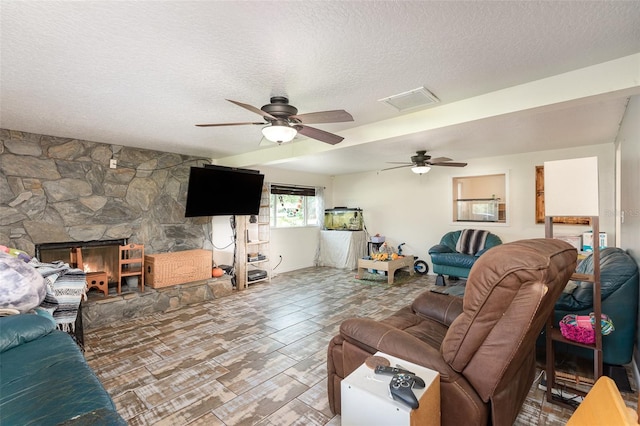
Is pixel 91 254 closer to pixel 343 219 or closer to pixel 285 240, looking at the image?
pixel 285 240

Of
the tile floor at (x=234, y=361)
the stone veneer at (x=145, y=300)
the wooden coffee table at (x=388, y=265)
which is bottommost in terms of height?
the tile floor at (x=234, y=361)

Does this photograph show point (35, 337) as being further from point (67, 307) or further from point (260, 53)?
point (260, 53)

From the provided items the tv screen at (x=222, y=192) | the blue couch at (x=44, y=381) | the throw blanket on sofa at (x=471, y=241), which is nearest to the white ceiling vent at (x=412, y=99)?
the blue couch at (x=44, y=381)

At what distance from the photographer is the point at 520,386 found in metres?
1.59

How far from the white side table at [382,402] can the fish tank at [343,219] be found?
17.8 feet

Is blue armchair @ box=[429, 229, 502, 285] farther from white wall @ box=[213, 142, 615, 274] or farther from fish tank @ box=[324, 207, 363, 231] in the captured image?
fish tank @ box=[324, 207, 363, 231]

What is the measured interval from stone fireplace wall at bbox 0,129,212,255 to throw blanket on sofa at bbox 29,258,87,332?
5.24 ft

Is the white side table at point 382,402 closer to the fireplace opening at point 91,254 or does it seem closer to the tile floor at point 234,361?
the tile floor at point 234,361

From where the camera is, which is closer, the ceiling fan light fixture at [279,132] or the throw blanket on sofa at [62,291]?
the throw blanket on sofa at [62,291]

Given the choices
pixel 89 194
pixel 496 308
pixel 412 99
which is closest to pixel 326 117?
pixel 412 99

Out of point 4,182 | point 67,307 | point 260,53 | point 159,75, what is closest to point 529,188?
point 260,53

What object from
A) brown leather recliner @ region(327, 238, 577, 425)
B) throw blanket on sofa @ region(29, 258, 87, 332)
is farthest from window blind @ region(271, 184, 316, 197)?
brown leather recliner @ region(327, 238, 577, 425)

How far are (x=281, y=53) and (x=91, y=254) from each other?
4.02m

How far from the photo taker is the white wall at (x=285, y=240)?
5164 millimetres
